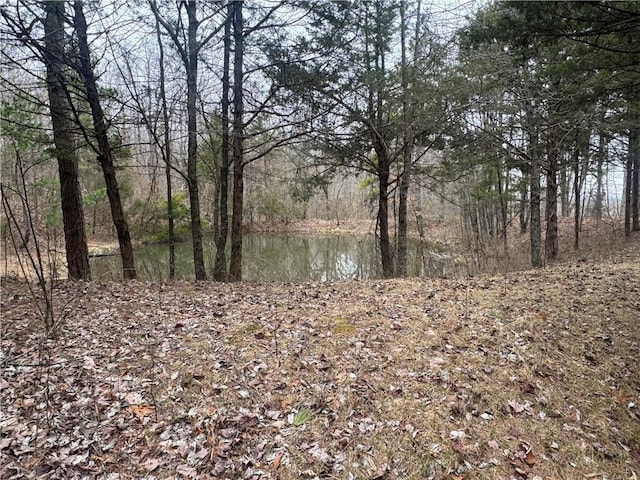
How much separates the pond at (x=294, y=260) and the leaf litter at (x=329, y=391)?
4.80 meters

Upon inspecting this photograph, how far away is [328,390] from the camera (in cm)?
314

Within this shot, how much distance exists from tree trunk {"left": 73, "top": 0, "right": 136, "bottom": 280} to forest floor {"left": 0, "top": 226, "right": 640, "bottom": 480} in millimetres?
2453

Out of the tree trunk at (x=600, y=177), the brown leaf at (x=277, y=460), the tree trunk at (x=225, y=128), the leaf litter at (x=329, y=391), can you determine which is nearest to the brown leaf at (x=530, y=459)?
the leaf litter at (x=329, y=391)

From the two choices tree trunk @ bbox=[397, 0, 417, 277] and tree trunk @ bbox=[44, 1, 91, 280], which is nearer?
tree trunk @ bbox=[44, 1, 91, 280]

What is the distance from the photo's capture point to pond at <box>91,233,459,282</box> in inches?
440

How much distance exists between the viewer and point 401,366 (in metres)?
3.47

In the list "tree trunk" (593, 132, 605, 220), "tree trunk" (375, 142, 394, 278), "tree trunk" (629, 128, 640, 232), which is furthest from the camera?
"tree trunk" (593, 132, 605, 220)

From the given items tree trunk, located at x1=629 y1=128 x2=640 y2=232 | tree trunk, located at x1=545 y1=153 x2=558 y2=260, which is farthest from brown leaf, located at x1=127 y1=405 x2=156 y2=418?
tree trunk, located at x1=629 y1=128 x2=640 y2=232

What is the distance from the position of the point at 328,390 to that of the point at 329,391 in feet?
0.05

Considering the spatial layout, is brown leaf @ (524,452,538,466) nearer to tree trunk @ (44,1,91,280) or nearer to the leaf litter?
the leaf litter

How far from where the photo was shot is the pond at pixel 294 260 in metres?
11.2

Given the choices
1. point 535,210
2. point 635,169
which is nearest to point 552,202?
point 535,210

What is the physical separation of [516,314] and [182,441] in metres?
3.83

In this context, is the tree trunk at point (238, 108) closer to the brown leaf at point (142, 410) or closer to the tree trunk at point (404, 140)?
the tree trunk at point (404, 140)
